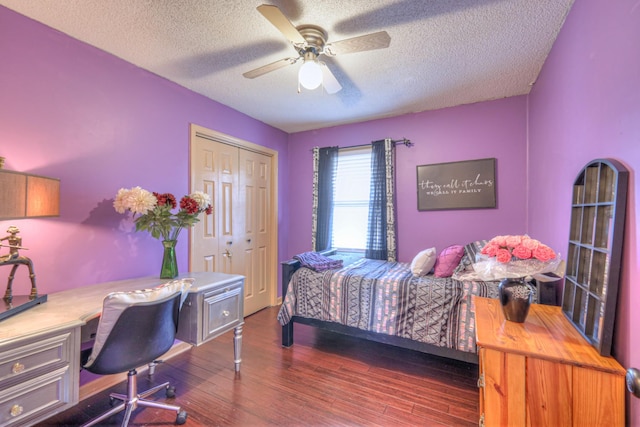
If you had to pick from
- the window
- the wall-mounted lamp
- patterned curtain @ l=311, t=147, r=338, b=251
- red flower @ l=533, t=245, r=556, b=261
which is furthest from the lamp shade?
the window

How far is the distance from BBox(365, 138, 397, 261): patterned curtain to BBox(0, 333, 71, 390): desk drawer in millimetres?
2828

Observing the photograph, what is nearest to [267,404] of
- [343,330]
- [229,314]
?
[229,314]

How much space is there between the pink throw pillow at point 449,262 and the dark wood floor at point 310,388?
776 millimetres

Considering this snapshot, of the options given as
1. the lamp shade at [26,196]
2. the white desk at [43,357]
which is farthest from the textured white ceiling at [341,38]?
the white desk at [43,357]

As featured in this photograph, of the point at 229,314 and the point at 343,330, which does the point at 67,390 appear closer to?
the point at 229,314

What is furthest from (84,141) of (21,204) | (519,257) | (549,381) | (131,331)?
(549,381)

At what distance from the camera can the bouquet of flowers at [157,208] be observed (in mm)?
1943

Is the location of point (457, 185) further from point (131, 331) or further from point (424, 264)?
point (131, 331)

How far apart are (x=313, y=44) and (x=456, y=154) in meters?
2.09

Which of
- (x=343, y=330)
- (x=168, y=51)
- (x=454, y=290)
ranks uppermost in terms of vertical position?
(x=168, y=51)

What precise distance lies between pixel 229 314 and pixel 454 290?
175 cm

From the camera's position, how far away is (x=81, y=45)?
1.96 metres

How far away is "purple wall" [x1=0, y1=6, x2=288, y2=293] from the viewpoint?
5.58ft

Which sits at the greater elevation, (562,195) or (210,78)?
(210,78)
